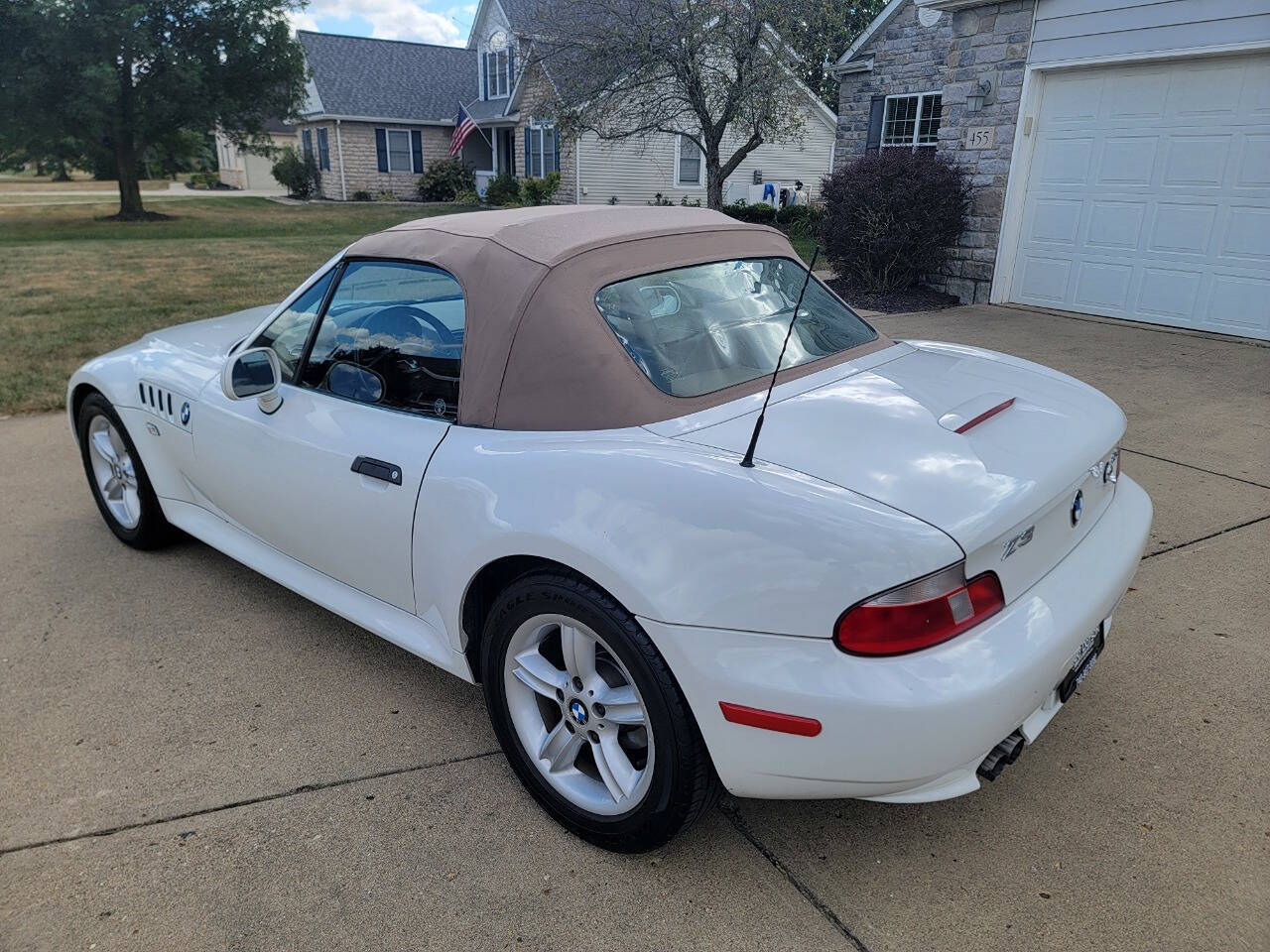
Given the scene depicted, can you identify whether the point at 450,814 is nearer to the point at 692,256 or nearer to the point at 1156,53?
the point at 692,256

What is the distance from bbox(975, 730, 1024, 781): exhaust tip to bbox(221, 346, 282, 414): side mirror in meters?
2.42

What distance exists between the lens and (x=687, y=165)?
88.2 ft

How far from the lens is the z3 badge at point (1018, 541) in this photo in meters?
2.09

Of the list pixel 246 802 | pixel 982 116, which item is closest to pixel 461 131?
pixel 982 116

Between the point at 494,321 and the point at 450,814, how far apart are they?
1.38m

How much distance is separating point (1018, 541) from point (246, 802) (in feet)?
7.16

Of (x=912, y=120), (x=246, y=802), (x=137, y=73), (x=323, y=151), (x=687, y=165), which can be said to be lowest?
(x=246, y=802)

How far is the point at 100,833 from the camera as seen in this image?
249 centimetres

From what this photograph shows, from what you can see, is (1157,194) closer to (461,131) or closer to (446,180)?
(446,180)

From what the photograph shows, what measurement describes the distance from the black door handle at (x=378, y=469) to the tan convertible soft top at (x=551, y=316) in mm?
279

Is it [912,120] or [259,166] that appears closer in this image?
[912,120]

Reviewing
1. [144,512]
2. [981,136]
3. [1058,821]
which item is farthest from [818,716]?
[981,136]

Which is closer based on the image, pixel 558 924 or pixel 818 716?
pixel 818 716

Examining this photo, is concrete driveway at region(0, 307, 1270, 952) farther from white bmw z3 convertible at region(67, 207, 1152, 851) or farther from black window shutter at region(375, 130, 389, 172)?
black window shutter at region(375, 130, 389, 172)
